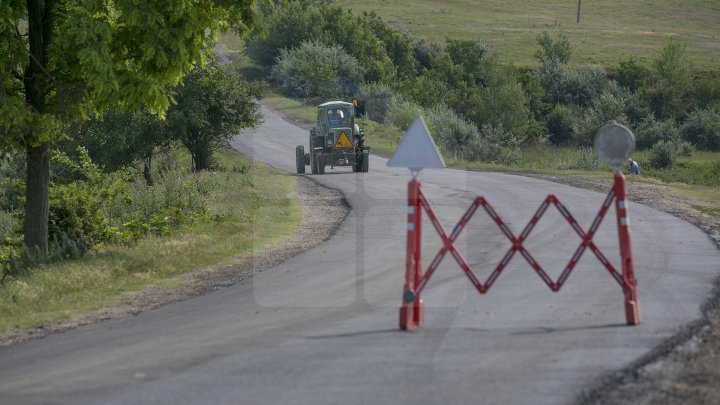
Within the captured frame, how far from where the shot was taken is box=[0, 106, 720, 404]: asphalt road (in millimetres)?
8781

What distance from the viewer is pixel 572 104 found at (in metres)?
79.9

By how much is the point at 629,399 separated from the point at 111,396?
13.3 feet

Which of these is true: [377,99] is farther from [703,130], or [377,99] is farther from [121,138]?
[121,138]

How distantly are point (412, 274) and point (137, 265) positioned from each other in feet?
22.3

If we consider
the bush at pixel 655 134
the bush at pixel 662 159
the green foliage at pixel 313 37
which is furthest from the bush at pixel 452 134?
the green foliage at pixel 313 37

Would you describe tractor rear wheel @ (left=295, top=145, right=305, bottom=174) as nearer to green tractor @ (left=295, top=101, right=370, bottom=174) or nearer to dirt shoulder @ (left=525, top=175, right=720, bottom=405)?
green tractor @ (left=295, top=101, right=370, bottom=174)

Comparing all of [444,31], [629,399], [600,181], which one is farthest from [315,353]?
[444,31]

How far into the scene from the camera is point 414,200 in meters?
11.3

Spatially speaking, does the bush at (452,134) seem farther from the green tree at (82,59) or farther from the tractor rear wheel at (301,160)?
the green tree at (82,59)

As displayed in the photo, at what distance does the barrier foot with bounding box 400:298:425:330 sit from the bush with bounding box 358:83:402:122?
5533 centimetres

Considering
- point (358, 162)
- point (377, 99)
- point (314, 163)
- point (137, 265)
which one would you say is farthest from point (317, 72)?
point (137, 265)

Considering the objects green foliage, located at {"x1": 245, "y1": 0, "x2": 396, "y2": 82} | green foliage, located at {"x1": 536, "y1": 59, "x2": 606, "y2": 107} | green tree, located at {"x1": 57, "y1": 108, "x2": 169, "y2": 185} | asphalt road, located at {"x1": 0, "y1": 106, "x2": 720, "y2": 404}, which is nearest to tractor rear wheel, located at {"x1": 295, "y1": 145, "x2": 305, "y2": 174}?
green tree, located at {"x1": 57, "y1": 108, "x2": 169, "y2": 185}

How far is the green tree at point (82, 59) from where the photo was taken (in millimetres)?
16094

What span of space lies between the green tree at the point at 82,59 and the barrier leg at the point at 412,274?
649 cm
